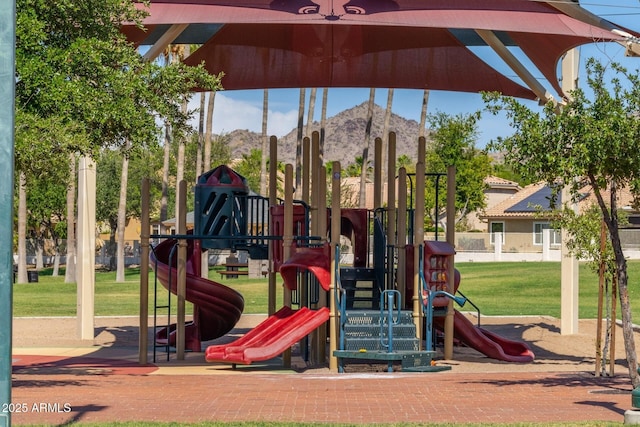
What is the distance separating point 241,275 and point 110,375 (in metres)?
35.8

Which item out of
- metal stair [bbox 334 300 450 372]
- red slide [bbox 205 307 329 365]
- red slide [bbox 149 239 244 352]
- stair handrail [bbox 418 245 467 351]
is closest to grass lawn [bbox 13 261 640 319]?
red slide [bbox 149 239 244 352]

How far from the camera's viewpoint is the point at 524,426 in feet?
34.3

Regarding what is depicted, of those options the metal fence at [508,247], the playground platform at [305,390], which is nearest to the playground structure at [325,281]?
the playground platform at [305,390]

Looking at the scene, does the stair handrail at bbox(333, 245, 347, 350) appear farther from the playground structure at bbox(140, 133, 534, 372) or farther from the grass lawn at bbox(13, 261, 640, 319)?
the grass lawn at bbox(13, 261, 640, 319)

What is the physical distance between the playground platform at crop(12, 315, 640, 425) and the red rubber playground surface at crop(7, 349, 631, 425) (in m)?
0.01

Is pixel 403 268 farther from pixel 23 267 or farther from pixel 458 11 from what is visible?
pixel 23 267

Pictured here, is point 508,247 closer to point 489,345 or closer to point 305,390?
point 489,345

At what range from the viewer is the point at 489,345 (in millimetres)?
18484

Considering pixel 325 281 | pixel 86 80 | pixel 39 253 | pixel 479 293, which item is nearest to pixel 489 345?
pixel 325 281

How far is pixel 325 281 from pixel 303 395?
152 inches

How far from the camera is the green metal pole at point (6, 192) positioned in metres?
8.12

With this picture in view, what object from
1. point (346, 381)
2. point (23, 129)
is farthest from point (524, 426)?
point (23, 129)

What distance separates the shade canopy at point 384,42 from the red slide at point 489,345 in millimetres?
4858

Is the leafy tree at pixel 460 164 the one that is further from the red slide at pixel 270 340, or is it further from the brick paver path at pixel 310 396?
the brick paver path at pixel 310 396
